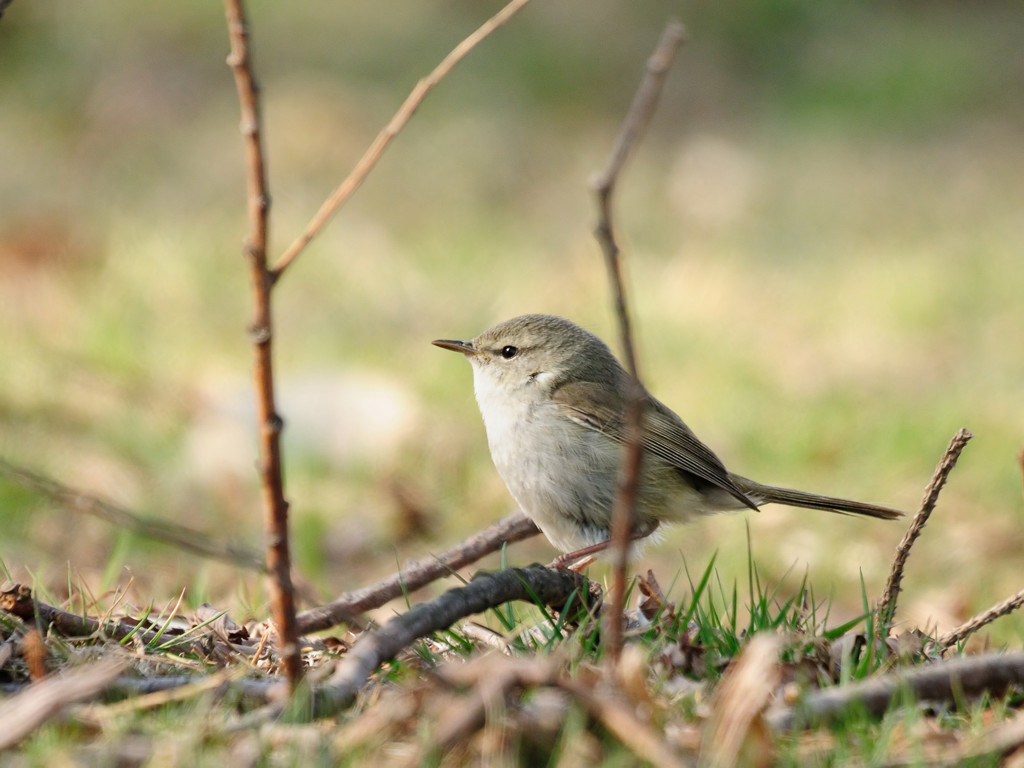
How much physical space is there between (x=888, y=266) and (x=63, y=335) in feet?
22.9

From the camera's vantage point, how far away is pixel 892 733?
2.80m

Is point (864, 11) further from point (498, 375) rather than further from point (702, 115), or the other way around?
point (498, 375)

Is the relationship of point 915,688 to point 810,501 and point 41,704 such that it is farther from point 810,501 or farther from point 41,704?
point 810,501

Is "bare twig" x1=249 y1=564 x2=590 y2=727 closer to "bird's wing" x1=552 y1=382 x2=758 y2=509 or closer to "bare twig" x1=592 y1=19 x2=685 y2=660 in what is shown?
"bare twig" x1=592 y1=19 x2=685 y2=660

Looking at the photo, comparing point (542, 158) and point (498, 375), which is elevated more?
point (542, 158)

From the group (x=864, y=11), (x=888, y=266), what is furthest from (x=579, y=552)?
(x=864, y=11)

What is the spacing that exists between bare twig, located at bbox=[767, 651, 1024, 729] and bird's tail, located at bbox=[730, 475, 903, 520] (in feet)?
7.32

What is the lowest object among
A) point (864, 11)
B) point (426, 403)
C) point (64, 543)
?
point (64, 543)

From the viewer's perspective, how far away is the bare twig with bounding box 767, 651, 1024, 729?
2771mm

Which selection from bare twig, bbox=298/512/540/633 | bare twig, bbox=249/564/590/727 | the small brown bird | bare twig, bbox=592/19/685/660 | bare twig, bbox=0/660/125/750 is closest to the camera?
bare twig, bbox=592/19/685/660

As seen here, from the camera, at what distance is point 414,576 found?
3973mm

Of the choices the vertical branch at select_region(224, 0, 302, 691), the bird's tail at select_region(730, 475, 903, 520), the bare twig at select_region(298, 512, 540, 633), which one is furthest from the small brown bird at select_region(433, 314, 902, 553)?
the vertical branch at select_region(224, 0, 302, 691)

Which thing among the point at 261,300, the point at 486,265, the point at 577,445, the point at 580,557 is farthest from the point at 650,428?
the point at 486,265

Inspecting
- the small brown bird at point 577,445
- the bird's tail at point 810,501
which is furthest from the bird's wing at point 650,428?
the bird's tail at point 810,501
